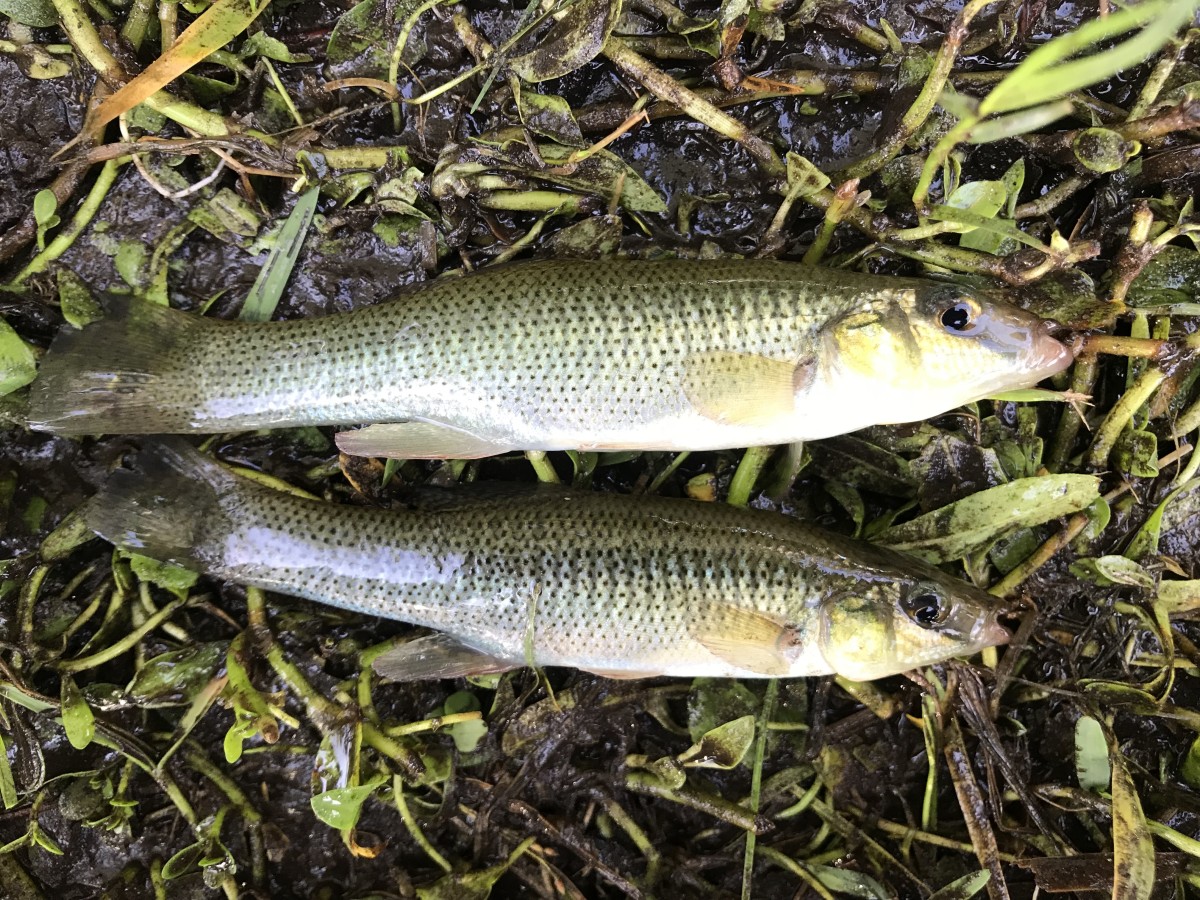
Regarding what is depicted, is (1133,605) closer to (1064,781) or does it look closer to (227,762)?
(1064,781)

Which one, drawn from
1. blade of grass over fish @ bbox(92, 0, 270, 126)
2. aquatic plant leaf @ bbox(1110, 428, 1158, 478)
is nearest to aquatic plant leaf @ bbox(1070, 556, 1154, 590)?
aquatic plant leaf @ bbox(1110, 428, 1158, 478)

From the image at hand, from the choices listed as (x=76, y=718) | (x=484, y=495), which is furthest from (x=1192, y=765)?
(x=76, y=718)

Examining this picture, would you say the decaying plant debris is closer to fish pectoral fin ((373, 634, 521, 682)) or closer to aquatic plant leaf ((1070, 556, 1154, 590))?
aquatic plant leaf ((1070, 556, 1154, 590))

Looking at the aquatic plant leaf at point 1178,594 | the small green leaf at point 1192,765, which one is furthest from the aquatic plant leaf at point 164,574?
the small green leaf at point 1192,765

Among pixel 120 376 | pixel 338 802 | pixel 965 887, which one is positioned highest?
pixel 120 376

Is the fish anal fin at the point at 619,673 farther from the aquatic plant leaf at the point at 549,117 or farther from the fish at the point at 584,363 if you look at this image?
the aquatic plant leaf at the point at 549,117

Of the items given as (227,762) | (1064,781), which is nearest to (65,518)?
(227,762)

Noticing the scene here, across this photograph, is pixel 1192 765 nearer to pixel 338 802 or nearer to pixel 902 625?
pixel 902 625

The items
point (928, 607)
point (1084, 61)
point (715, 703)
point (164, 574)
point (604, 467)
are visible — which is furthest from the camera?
point (604, 467)
